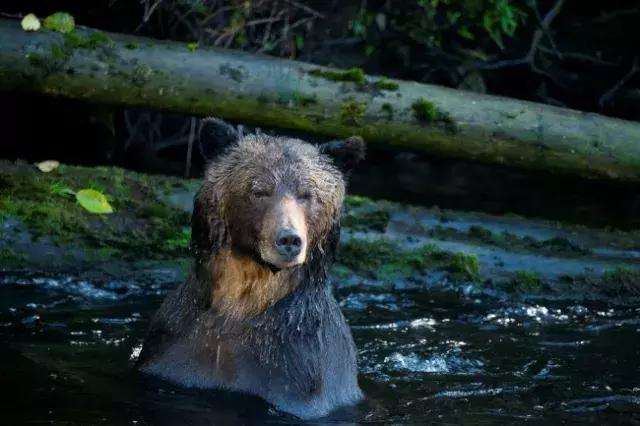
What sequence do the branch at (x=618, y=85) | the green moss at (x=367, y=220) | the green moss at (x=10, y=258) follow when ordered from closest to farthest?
1. the green moss at (x=10, y=258)
2. the green moss at (x=367, y=220)
3. the branch at (x=618, y=85)

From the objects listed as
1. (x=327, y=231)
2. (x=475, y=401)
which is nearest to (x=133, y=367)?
(x=327, y=231)

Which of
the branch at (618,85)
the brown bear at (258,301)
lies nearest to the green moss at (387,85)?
the brown bear at (258,301)

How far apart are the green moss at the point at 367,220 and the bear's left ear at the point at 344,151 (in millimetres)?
3220

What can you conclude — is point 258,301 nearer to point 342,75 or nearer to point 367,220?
point 367,220

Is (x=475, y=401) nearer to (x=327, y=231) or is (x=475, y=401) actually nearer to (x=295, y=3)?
(x=327, y=231)

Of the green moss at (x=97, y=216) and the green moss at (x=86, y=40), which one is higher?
the green moss at (x=86, y=40)

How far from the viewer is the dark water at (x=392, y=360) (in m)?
7.46

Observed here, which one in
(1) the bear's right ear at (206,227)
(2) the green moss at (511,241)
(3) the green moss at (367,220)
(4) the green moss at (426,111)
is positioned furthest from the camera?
(4) the green moss at (426,111)

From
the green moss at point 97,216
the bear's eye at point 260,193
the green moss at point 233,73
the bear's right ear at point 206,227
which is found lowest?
the green moss at point 97,216

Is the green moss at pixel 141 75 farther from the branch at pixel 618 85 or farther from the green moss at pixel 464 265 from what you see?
the branch at pixel 618 85

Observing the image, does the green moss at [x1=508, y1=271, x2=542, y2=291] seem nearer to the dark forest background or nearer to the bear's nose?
the dark forest background

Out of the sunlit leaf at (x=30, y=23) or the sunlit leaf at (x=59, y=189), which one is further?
the sunlit leaf at (x=30, y=23)

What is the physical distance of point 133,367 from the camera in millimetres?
8102

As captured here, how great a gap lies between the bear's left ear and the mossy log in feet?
11.9
